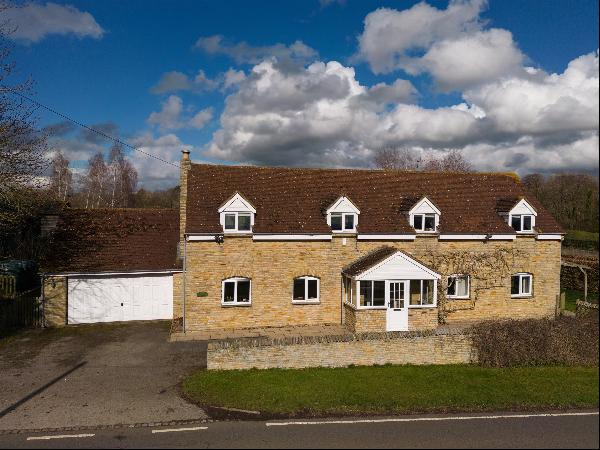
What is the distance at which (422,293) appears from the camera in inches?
742

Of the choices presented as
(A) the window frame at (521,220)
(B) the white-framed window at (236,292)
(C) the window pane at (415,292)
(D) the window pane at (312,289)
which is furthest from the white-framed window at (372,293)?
(A) the window frame at (521,220)

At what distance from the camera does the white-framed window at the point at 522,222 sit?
21422mm

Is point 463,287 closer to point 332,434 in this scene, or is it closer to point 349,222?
point 349,222

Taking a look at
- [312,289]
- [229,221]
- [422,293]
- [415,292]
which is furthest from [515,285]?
[229,221]

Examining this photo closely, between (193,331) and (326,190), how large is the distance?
922 centimetres

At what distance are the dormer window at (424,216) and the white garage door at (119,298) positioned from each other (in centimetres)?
1197

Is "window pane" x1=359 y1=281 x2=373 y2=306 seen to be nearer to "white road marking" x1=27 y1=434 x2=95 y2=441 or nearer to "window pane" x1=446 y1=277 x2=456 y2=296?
"window pane" x1=446 y1=277 x2=456 y2=296

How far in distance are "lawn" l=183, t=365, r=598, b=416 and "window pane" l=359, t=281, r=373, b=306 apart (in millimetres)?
4595

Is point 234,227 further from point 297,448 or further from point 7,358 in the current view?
point 297,448

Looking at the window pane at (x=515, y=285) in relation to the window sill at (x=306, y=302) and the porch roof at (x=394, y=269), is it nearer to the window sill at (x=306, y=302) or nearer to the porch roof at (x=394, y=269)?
the porch roof at (x=394, y=269)

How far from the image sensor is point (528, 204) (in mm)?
21328

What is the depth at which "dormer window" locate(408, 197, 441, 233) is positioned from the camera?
805 inches

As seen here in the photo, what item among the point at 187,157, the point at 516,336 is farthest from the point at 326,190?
the point at 516,336

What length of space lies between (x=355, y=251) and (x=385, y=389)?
8.47 meters
